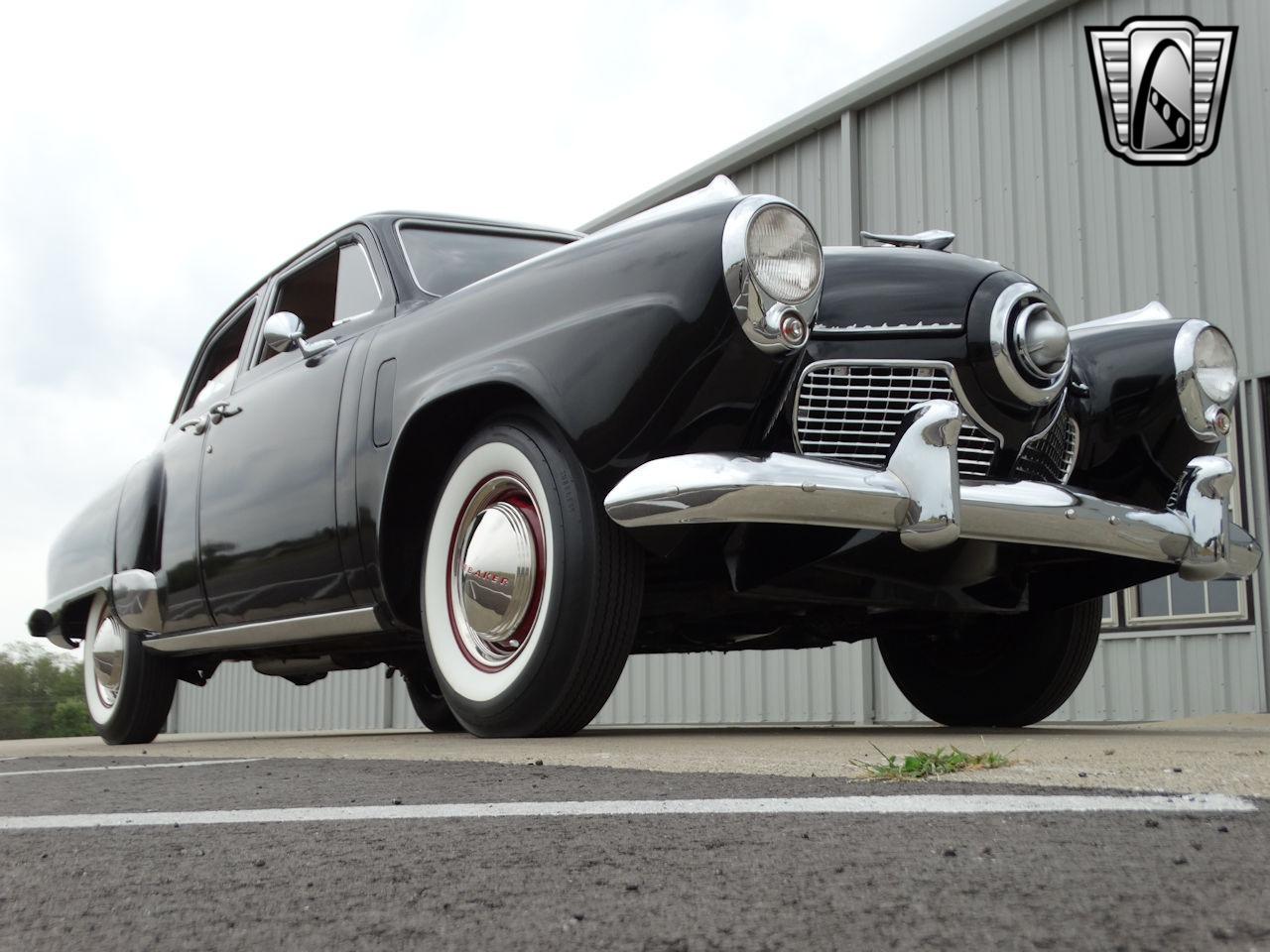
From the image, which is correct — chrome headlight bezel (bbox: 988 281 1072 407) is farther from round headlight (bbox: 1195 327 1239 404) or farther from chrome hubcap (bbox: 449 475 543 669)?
chrome hubcap (bbox: 449 475 543 669)

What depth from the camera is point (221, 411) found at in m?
5.09

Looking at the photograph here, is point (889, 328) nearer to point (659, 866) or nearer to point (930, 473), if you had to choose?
point (930, 473)

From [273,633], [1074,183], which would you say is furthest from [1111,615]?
[273,633]

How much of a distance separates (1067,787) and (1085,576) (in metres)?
2.04

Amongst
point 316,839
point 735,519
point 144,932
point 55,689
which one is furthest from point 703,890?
point 55,689

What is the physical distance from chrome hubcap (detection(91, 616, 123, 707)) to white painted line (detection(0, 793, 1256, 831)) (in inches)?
154

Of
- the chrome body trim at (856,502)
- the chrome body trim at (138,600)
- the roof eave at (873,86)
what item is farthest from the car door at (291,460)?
the roof eave at (873,86)

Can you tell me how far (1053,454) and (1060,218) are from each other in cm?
549

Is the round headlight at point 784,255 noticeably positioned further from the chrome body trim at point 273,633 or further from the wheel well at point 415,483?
the chrome body trim at point 273,633

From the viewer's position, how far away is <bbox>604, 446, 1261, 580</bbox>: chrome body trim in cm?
292

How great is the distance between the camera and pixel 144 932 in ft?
4.11

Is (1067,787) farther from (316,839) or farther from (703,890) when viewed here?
(316,839)

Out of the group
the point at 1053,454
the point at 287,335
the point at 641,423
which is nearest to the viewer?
the point at 641,423

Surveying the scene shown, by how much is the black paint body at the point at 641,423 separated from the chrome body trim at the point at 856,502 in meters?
0.17
